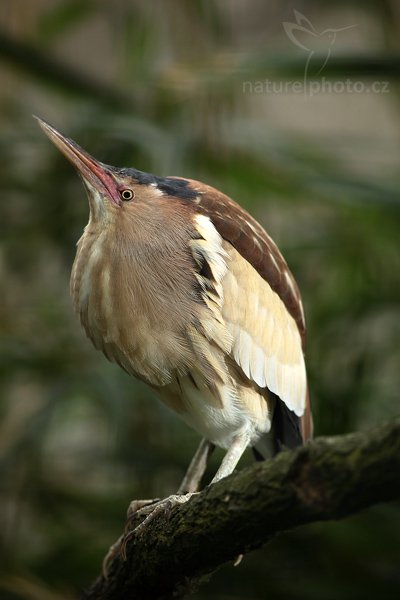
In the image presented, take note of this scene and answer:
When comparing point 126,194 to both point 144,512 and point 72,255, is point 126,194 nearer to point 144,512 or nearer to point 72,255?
point 144,512

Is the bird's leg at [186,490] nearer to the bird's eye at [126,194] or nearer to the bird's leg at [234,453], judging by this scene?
the bird's leg at [234,453]

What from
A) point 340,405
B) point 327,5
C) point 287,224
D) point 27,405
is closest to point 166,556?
point 340,405

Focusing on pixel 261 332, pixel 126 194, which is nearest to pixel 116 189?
pixel 126 194

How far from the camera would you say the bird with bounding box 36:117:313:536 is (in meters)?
1.72

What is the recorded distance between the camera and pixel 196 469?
1988mm

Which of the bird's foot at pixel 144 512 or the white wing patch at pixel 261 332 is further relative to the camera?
the white wing patch at pixel 261 332

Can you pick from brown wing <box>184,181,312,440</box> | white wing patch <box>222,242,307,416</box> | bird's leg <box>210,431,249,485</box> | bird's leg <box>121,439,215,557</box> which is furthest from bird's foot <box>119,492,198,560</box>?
brown wing <box>184,181,312,440</box>

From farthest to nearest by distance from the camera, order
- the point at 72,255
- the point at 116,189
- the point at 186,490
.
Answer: the point at 72,255 < the point at 186,490 < the point at 116,189

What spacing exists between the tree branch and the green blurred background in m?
0.75

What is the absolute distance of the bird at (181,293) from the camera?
1.72 meters

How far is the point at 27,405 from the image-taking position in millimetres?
3381

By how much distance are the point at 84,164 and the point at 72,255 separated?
111 centimetres

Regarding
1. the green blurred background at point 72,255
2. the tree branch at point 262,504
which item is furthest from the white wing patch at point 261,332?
the green blurred background at point 72,255

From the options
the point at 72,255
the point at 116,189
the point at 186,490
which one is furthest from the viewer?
the point at 72,255
